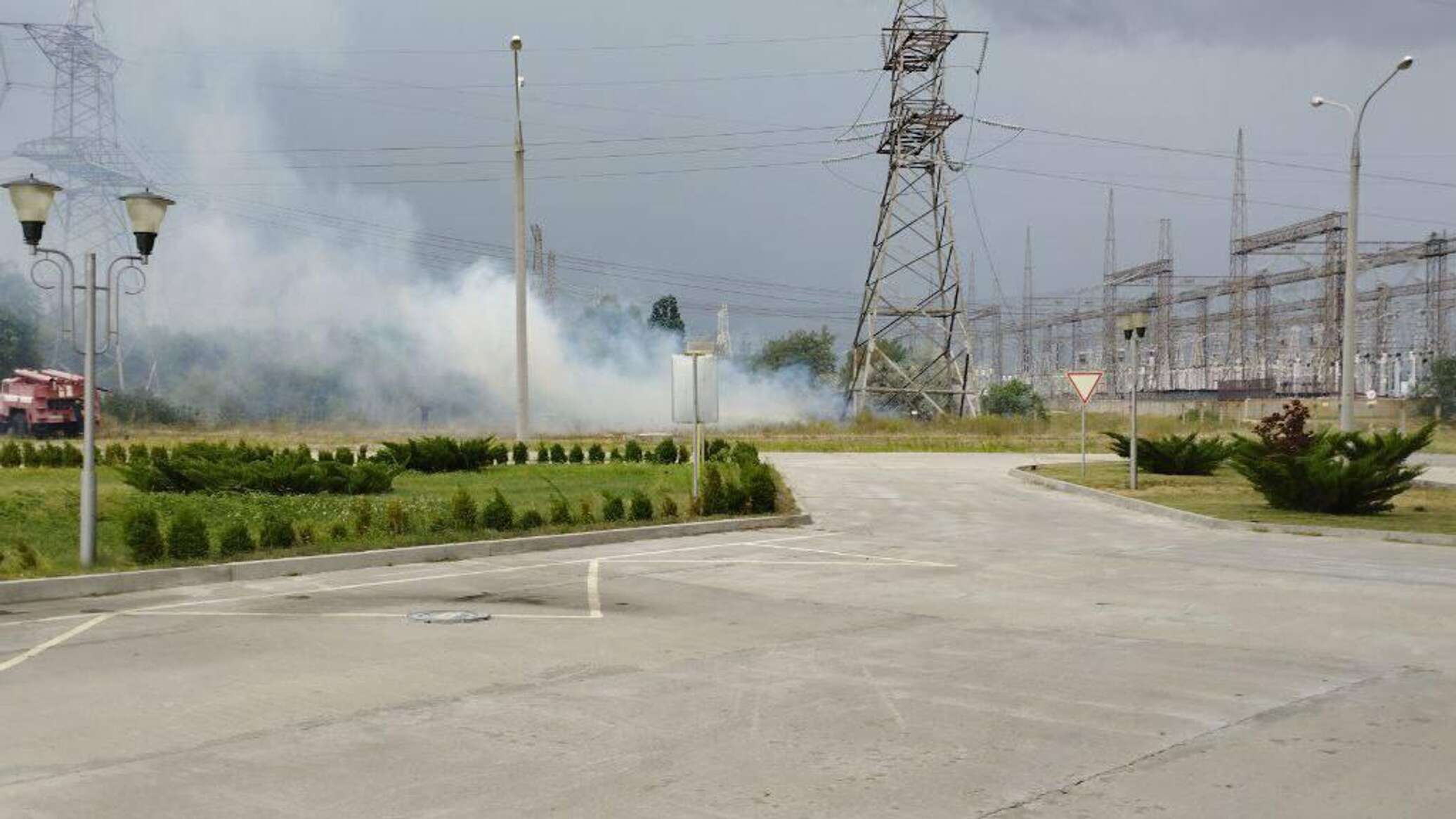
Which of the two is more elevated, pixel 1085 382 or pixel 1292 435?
pixel 1085 382

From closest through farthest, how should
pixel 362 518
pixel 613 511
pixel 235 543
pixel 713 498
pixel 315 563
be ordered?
pixel 315 563 → pixel 235 543 → pixel 362 518 → pixel 613 511 → pixel 713 498

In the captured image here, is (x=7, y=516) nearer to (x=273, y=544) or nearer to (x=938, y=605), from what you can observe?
(x=273, y=544)

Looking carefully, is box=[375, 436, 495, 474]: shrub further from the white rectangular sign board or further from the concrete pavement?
the concrete pavement

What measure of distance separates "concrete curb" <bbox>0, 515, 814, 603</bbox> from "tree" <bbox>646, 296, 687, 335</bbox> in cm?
7540

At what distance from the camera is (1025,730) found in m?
6.82

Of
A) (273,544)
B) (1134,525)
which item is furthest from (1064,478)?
(273,544)

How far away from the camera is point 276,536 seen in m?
15.0

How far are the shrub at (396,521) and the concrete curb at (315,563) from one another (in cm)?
113

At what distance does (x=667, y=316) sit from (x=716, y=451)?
59.4m

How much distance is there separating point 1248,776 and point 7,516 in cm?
1810

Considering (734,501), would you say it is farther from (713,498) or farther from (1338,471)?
(1338,471)

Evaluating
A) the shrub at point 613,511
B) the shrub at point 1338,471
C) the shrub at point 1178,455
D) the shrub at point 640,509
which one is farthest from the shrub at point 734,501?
the shrub at point 1178,455

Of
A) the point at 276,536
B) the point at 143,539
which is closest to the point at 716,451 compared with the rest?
the point at 276,536

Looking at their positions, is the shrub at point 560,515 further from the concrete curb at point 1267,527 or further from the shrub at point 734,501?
the concrete curb at point 1267,527
